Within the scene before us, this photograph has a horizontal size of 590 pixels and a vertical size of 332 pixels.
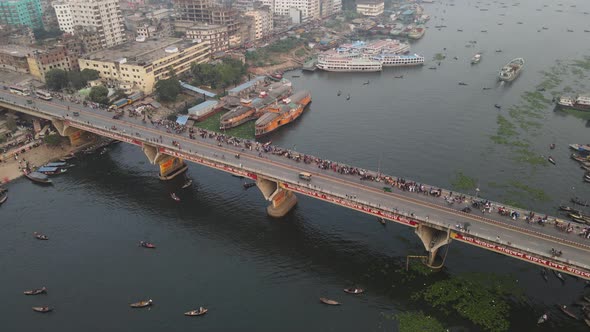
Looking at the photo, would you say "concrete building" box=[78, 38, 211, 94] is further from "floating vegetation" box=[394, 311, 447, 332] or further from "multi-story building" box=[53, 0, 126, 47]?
"floating vegetation" box=[394, 311, 447, 332]

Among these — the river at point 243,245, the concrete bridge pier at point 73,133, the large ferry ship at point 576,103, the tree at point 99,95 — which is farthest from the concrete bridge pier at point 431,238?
the large ferry ship at point 576,103

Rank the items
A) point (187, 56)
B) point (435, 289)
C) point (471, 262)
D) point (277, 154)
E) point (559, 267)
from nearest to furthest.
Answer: point (559, 267) < point (435, 289) < point (471, 262) < point (277, 154) < point (187, 56)

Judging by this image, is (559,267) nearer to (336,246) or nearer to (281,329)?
(336,246)

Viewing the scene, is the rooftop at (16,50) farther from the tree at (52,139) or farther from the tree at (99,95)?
the tree at (52,139)

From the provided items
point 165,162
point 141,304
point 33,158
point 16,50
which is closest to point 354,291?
point 141,304

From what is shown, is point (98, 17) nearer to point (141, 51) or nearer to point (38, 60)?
point (141, 51)

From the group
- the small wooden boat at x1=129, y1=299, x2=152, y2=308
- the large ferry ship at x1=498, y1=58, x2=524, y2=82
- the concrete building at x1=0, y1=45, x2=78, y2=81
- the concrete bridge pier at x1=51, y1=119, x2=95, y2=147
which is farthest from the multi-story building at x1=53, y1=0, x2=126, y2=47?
the large ferry ship at x1=498, y1=58, x2=524, y2=82

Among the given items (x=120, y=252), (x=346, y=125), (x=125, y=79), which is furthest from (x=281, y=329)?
(x=125, y=79)
